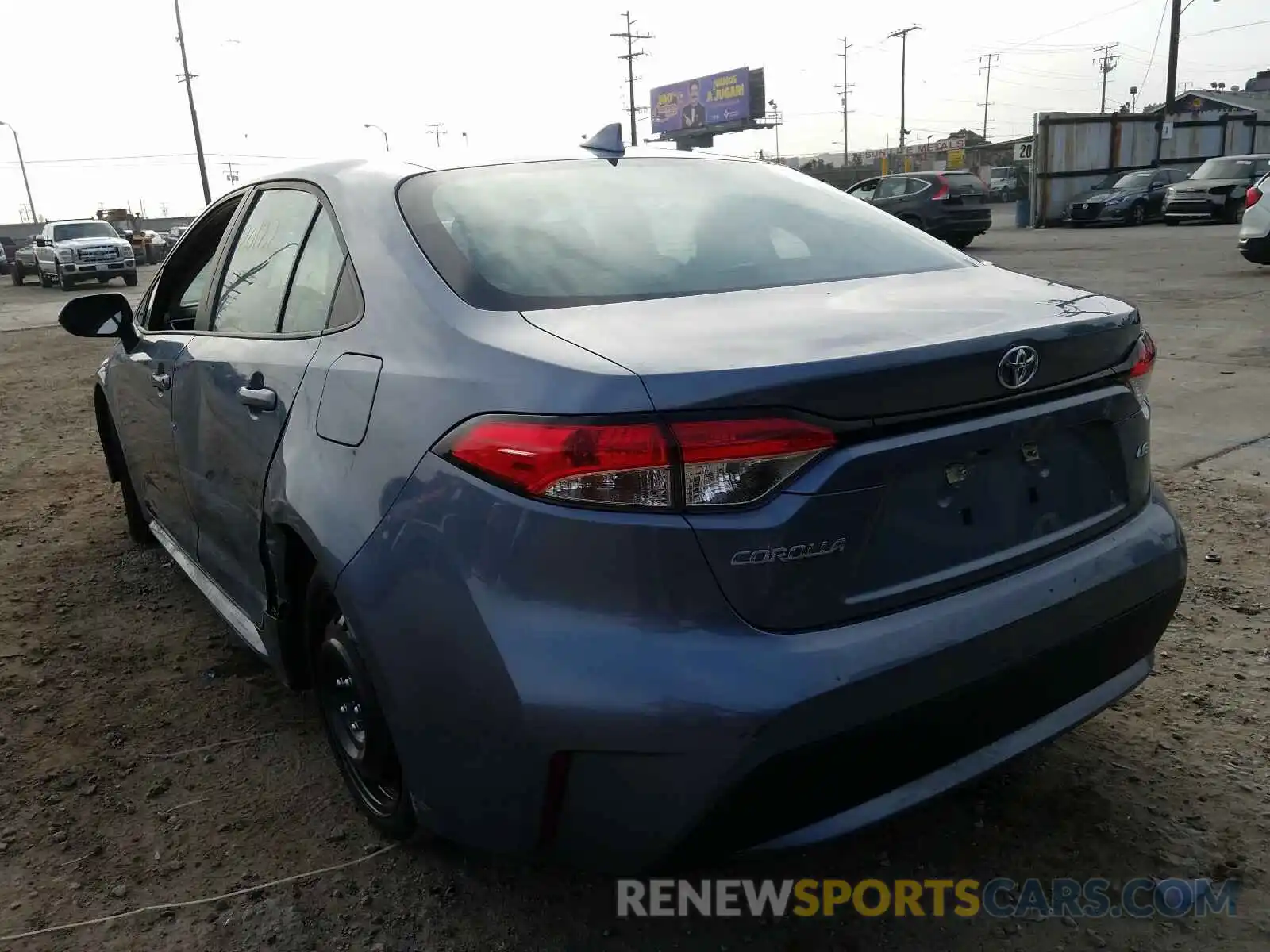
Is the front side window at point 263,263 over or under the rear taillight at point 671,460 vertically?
over

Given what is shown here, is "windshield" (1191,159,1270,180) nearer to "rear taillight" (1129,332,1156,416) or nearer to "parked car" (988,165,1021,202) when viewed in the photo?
"rear taillight" (1129,332,1156,416)

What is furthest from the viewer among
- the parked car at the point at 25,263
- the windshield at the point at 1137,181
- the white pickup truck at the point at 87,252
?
the parked car at the point at 25,263

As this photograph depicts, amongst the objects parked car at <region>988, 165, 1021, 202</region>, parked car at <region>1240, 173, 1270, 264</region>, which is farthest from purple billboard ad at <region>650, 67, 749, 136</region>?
parked car at <region>1240, 173, 1270, 264</region>

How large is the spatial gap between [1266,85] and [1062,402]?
3689 inches

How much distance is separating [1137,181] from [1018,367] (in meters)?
28.4

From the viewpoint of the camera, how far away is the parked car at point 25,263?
32.1 meters

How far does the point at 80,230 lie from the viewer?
2805 centimetres

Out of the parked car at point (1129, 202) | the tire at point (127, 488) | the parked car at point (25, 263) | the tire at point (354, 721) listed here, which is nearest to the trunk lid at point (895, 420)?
the tire at point (354, 721)

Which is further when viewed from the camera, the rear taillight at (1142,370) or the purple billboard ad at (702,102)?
the purple billboard ad at (702,102)

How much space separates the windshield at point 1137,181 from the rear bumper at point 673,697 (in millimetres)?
27985

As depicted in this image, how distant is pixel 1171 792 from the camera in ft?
7.90

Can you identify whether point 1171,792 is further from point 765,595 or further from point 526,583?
point 526,583

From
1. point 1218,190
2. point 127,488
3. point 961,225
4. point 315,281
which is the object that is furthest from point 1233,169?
point 315,281

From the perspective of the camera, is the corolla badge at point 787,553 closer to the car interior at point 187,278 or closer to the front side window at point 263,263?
the front side window at point 263,263
